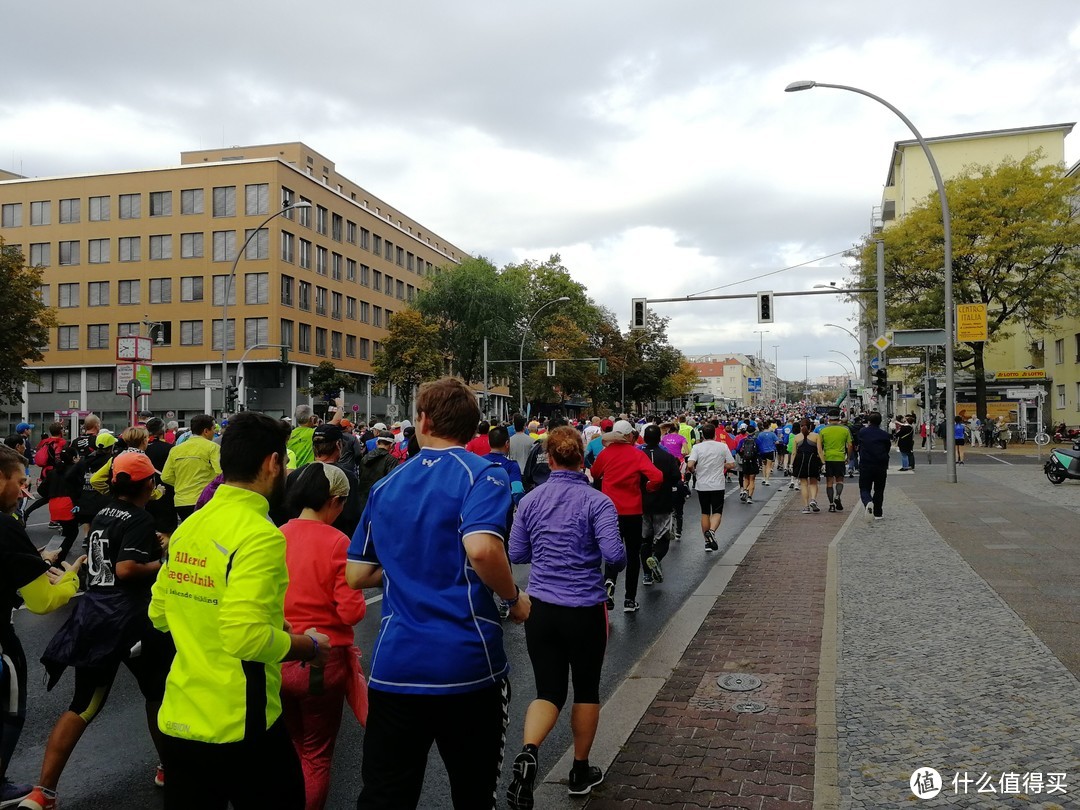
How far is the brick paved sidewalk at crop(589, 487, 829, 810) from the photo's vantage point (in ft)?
12.7

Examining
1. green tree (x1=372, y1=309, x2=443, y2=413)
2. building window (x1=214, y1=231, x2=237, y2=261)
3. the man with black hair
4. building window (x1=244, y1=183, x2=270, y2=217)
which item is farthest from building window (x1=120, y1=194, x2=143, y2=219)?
the man with black hair

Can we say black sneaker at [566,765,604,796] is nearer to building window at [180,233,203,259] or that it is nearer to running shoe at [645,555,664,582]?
running shoe at [645,555,664,582]

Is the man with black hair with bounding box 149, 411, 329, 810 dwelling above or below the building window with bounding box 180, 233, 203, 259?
below

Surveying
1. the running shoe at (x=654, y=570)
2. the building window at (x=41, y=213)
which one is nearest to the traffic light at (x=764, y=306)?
the running shoe at (x=654, y=570)

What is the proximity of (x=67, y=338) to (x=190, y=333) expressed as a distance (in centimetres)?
945

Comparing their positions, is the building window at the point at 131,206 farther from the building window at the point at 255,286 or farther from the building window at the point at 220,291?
the building window at the point at 255,286

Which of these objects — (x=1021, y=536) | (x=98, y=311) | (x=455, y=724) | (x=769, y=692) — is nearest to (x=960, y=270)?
(x=1021, y=536)

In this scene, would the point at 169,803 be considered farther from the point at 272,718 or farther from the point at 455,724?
the point at 455,724

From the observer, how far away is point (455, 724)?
8.73ft

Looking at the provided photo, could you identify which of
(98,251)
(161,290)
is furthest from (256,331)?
(98,251)

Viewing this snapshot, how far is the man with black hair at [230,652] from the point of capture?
8.18ft

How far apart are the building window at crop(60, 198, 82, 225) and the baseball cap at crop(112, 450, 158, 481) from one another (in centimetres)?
6034

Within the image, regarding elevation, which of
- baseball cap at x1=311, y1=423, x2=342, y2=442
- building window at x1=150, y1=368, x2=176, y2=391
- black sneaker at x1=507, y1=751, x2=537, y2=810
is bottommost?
black sneaker at x1=507, y1=751, x2=537, y2=810

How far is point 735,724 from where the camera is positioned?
15.5ft
